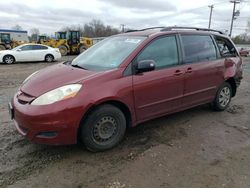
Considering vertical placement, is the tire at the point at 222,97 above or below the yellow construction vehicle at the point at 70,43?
below

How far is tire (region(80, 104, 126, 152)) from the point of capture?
335 centimetres

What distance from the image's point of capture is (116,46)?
4215mm

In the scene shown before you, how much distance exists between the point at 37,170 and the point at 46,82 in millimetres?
1170

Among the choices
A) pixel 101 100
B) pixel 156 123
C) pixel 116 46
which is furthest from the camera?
pixel 156 123

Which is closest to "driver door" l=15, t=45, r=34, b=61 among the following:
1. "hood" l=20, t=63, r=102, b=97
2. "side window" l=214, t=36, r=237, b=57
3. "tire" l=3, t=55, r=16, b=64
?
"tire" l=3, t=55, r=16, b=64

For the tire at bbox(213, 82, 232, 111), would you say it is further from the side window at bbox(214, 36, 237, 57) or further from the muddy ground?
the muddy ground

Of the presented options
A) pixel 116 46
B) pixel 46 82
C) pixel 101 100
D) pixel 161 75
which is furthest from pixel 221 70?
pixel 46 82

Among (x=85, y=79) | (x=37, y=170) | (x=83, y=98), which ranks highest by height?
(x=85, y=79)

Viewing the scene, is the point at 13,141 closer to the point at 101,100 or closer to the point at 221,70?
the point at 101,100

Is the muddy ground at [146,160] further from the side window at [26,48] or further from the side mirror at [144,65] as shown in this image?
the side window at [26,48]

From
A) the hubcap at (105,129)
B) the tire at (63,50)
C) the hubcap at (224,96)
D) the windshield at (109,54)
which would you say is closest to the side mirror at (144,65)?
the windshield at (109,54)

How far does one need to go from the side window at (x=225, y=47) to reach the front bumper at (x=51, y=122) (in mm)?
3450

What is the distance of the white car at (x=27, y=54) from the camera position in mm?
16125

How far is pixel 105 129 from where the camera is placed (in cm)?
355
